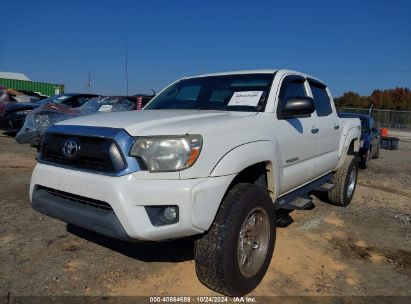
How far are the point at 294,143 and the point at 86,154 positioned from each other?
84.4 inches

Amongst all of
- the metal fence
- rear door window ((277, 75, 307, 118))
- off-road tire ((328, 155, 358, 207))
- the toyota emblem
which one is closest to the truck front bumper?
the toyota emblem

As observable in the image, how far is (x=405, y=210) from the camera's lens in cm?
643

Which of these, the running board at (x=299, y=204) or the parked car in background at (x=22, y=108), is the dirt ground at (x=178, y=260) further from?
the parked car in background at (x=22, y=108)

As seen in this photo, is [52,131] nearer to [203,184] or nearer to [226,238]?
[203,184]

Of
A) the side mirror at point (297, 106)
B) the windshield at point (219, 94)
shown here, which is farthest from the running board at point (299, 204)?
the windshield at point (219, 94)

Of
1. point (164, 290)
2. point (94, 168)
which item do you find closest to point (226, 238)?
point (164, 290)

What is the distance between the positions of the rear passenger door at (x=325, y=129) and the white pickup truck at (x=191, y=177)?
0.92 m

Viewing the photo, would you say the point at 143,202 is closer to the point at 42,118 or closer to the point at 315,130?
the point at 315,130

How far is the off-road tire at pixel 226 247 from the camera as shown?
3010 mm

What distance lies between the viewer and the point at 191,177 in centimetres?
286

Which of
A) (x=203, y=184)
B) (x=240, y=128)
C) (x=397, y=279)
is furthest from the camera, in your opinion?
(x=397, y=279)

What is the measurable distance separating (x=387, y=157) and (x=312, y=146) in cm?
1075

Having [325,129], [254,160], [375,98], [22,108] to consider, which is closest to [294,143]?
[254,160]

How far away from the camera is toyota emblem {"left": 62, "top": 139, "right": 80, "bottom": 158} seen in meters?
3.16
